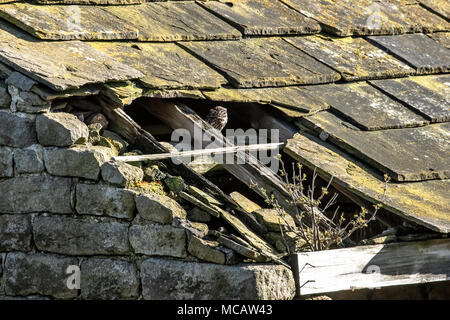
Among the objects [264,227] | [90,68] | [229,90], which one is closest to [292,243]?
[264,227]

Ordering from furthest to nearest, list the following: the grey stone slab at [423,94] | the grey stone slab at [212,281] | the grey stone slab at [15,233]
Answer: the grey stone slab at [423,94] < the grey stone slab at [15,233] < the grey stone slab at [212,281]

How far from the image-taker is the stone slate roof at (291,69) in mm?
6004

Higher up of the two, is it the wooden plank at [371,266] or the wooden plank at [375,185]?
the wooden plank at [375,185]

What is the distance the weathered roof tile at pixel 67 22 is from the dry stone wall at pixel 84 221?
0.63 m

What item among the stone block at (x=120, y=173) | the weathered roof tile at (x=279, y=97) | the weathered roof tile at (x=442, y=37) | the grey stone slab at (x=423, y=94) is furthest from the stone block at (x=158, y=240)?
the weathered roof tile at (x=442, y=37)

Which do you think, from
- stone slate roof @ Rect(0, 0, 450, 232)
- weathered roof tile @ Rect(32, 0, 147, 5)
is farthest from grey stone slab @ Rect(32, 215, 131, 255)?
weathered roof tile @ Rect(32, 0, 147, 5)

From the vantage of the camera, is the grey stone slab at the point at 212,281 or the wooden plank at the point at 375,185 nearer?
the grey stone slab at the point at 212,281

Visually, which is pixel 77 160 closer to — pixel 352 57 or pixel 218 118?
pixel 218 118

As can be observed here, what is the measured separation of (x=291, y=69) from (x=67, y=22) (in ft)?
5.87

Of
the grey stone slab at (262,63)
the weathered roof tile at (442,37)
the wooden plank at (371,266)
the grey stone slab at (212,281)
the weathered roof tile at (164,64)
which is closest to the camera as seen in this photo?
the grey stone slab at (212,281)

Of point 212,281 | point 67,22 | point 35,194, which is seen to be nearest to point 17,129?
point 35,194

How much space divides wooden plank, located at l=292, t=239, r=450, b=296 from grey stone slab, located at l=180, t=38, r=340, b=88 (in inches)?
66.0

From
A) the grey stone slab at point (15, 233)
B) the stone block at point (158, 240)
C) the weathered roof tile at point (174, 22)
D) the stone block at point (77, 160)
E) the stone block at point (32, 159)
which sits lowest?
the grey stone slab at point (15, 233)
